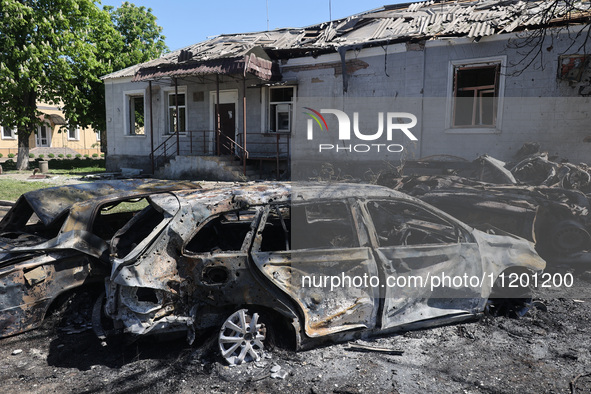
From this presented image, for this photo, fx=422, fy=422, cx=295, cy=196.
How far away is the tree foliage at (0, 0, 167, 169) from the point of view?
1875 cm

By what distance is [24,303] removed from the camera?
3617mm

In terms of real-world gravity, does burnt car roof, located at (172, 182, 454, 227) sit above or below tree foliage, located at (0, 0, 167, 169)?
below

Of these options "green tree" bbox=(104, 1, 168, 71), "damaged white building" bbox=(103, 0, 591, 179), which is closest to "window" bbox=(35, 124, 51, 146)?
"green tree" bbox=(104, 1, 168, 71)

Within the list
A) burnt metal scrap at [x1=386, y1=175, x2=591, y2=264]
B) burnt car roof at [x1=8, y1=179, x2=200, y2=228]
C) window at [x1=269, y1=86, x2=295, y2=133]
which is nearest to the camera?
burnt car roof at [x1=8, y1=179, x2=200, y2=228]

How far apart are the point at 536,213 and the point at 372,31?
30.0 ft

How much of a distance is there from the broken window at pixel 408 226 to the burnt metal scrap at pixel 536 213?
5.89 feet

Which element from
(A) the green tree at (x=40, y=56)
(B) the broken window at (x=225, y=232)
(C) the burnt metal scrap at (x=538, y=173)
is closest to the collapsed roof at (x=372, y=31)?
(C) the burnt metal scrap at (x=538, y=173)

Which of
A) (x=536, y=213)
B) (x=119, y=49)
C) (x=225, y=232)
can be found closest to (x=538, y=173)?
(x=536, y=213)

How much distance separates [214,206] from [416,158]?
9638 mm

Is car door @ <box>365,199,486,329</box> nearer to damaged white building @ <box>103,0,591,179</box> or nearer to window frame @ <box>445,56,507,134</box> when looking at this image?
damaged white building @ <box>103,0,591,179</box>

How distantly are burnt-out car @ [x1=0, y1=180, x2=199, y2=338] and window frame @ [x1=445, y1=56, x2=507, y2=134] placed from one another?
9128mm

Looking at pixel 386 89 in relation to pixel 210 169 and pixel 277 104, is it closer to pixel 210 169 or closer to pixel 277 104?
pixel 277 104

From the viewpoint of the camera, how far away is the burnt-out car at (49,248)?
358 cm

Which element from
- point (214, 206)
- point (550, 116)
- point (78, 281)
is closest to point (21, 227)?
point (78, 281)
